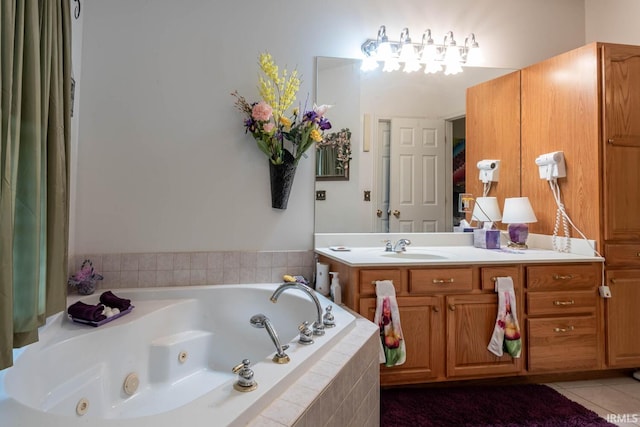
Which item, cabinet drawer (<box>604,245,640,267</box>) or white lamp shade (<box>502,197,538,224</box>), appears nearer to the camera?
cabinet drawer (<box>604,245,640,267</box>)

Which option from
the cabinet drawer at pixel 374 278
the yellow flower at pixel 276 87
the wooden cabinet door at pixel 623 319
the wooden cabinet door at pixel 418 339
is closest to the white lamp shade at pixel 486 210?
the wooden cabinet door at pixel 623 319

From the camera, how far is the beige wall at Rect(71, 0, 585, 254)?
7.02ft

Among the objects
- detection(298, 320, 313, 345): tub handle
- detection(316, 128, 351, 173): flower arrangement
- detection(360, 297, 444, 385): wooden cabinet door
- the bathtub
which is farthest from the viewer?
detection(316, 128, 351, 173): flower arrangement

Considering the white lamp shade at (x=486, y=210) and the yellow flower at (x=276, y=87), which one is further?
the white lamp shade at (x=486, y=210)

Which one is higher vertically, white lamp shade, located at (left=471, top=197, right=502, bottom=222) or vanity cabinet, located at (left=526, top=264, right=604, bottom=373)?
white lamp shade, located at (left=471, top=197, right=502, bottom=222)

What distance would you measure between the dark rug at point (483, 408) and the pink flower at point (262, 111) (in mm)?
1770

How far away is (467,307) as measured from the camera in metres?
1.92

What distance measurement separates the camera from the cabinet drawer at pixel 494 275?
1944mm

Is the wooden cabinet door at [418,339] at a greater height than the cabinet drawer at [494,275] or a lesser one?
lesser

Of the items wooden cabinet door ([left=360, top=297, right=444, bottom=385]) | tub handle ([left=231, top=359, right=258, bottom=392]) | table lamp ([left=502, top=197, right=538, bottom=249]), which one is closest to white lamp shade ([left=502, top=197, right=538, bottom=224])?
table lamp ([left=502, top=197, right=538, bottom=249])

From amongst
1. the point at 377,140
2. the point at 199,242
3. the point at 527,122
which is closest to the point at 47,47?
the point at 199,242

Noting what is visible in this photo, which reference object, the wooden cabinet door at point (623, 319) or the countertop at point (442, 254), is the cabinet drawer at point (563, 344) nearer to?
the wooden cabinet door at point (623, 319)

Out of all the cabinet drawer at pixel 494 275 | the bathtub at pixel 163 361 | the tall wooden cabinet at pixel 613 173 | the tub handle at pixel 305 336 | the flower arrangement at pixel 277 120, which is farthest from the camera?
the flower arrangement at pixel 277 120

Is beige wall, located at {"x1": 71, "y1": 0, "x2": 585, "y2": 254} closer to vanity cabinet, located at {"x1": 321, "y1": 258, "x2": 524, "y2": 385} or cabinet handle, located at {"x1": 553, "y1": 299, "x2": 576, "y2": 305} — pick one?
vanity cabinet, located at {"x1": 321, "y1": 258, "x2": 524, "y2": 385}
